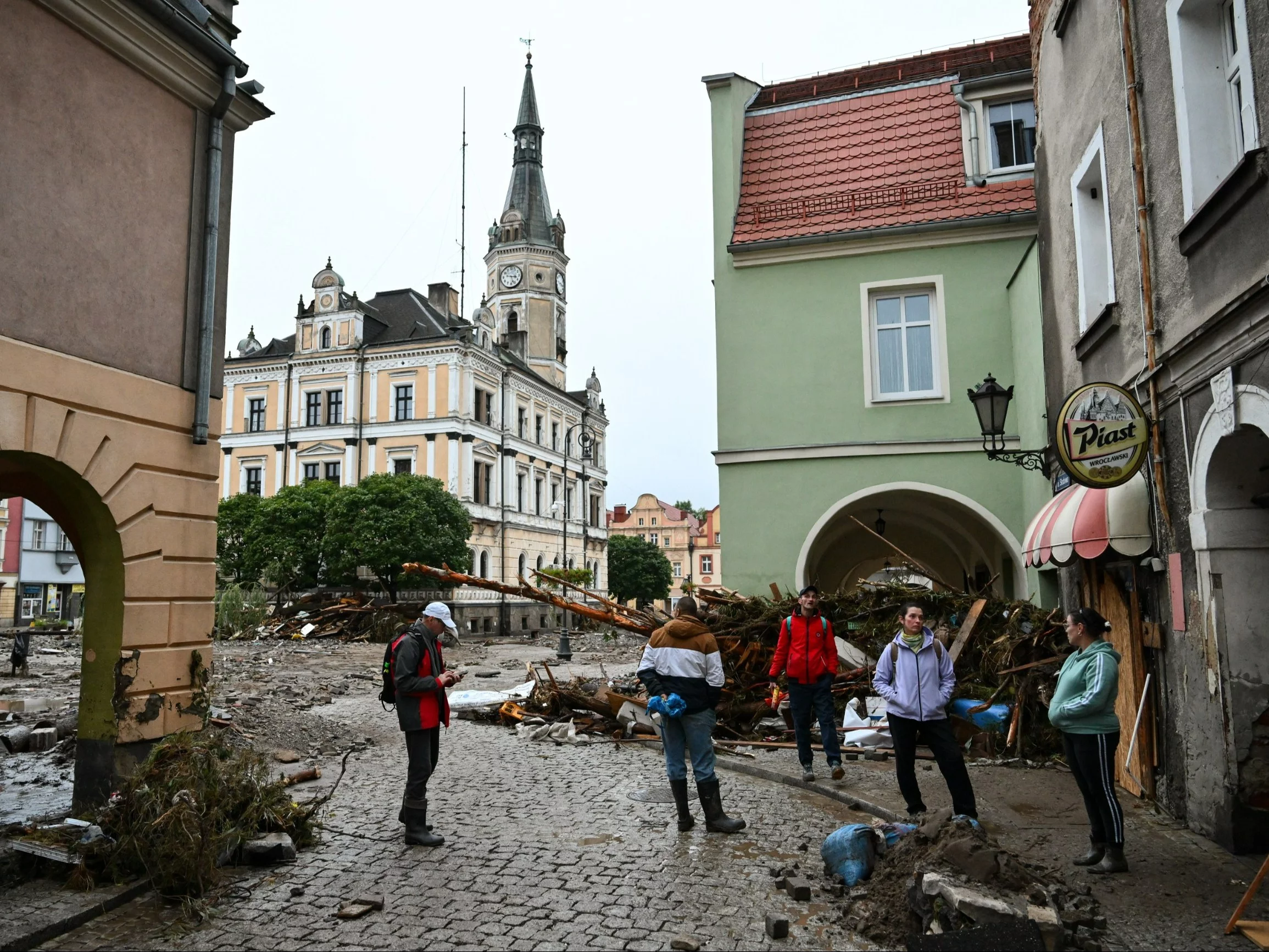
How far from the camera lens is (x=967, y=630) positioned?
1159 centimetres

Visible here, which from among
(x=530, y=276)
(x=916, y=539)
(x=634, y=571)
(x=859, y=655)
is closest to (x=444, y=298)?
(x=530, y=276)

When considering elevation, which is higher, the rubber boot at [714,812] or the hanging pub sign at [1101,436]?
the hanging pub sign at [1101,436]

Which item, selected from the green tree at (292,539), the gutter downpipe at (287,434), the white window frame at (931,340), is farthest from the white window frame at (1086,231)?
the gutter downpipe at (287,434)

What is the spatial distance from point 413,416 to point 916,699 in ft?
179

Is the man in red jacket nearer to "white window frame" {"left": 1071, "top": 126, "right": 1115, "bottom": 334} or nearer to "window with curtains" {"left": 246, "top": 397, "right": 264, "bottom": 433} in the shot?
"white window frame" {"left": 1071, "top": 126, "right": 1115, "bottom": 334}

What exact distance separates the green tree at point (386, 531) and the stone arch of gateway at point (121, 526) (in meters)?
36.4

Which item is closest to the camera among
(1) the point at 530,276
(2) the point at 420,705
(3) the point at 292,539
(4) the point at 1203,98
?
(4) the point at 1203,98

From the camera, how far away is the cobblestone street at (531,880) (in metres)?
5.32

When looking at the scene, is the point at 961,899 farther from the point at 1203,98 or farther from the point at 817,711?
the point at 1203,98

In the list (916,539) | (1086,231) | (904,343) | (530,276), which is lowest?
(916,539)

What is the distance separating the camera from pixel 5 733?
1205cm

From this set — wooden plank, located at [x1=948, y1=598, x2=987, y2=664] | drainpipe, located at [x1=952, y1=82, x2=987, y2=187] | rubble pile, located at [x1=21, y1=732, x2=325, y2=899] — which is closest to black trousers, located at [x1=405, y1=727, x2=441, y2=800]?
rubble pile, located at [x1=21, y1=732, x2=325, y2=899]

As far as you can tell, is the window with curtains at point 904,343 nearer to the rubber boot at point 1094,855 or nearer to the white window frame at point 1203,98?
the white window frame at point 1203,98

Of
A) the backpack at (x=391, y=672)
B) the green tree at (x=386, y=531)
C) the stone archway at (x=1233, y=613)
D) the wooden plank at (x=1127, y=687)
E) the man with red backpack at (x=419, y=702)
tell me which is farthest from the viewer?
the green tree at (x=386, y=531)
